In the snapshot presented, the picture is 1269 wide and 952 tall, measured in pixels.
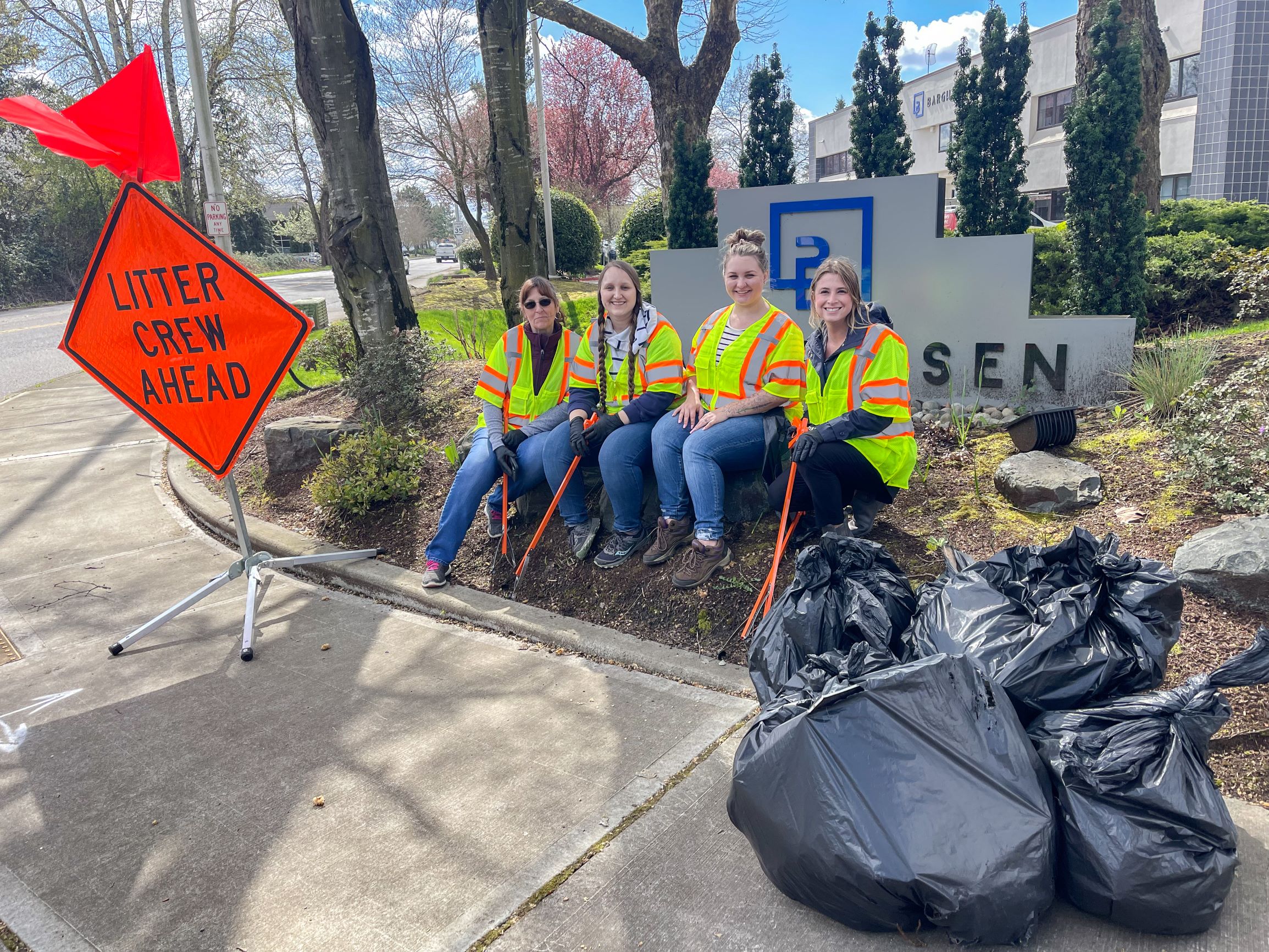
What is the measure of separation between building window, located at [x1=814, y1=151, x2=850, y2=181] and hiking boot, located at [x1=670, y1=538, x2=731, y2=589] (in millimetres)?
40046

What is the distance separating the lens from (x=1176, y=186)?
22.3 m

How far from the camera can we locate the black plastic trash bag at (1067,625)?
2.36 m

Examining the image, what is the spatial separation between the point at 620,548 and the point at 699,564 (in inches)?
21.2

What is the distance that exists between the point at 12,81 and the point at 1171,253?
122 ft

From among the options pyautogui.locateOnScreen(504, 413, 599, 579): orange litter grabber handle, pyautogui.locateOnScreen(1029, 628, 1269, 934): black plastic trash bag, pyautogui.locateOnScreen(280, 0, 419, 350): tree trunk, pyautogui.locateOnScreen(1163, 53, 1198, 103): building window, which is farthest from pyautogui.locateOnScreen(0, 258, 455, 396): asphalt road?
pyautogui.locateOnScreen(1163, 53, 1198, 103): building window

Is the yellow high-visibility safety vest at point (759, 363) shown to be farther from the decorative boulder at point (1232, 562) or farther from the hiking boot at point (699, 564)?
the decorative boulder at point (1232, 562)

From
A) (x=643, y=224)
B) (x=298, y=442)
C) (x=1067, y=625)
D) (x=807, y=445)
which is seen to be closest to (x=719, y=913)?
(x=1067, y=625)

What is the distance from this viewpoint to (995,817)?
1.97 m

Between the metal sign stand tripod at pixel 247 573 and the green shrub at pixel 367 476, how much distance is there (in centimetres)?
42

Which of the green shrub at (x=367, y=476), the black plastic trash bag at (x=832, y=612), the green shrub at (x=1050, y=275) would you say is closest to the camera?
the black plastic trash bag at (x=832, y=612)

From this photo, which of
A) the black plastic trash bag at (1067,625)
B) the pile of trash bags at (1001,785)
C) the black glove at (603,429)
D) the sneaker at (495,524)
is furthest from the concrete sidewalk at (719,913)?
the sneaker at (495,524)

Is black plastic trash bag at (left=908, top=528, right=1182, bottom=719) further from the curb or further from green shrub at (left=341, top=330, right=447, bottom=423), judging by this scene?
green shrub at (left=341, top=330, right=447, bottom=423)

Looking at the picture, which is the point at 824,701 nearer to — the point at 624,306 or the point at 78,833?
the point at 78,833

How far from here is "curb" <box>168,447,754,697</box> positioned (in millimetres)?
3533
